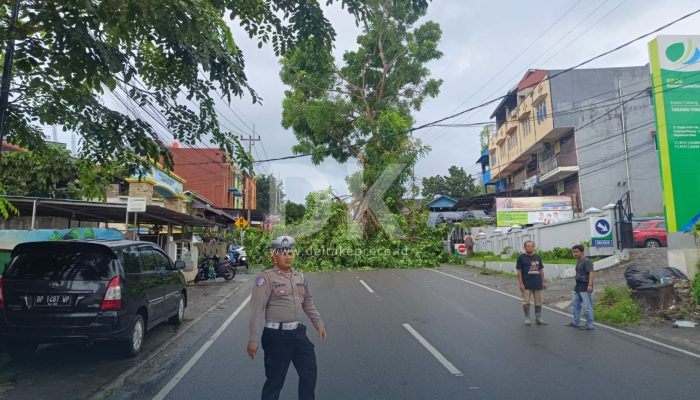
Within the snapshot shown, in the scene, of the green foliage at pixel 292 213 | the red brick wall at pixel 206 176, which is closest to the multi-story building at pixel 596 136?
the green foliage at pixel 292 213

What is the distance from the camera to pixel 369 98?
32.4m

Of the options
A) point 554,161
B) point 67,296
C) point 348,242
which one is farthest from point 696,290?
point 554,161

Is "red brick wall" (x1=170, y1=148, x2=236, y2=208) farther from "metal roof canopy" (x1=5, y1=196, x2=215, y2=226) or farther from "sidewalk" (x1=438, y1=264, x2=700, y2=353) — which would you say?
"sidewalk" (x1=438, y1=264, x2=700, y2=353)

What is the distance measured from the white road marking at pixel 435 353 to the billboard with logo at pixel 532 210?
82.0ft

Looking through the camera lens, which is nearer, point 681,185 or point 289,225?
point 681,185

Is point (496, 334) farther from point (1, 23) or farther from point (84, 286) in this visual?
point (1, 23)

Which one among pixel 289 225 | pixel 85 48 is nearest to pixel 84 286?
pixel 85 48

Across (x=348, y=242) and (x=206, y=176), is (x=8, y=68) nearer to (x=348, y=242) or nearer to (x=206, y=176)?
(x=348, y=242)

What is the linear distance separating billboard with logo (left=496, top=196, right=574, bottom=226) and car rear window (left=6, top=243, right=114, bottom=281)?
29123 millimetres

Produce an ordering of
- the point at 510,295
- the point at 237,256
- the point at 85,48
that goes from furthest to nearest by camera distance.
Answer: the point at 237,256
the point at 510,295
the point at 85,48

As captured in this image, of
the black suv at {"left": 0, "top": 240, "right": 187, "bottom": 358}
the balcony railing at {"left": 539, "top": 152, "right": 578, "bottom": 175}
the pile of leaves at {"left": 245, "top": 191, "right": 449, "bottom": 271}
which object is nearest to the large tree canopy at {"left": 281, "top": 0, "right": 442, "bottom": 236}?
the pile of leaves at {"left": 245, "top": 191, "right": 449, "bottom": 271}

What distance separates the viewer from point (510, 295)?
47.3 ft

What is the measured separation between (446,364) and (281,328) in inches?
124

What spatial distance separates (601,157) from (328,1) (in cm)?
3136
